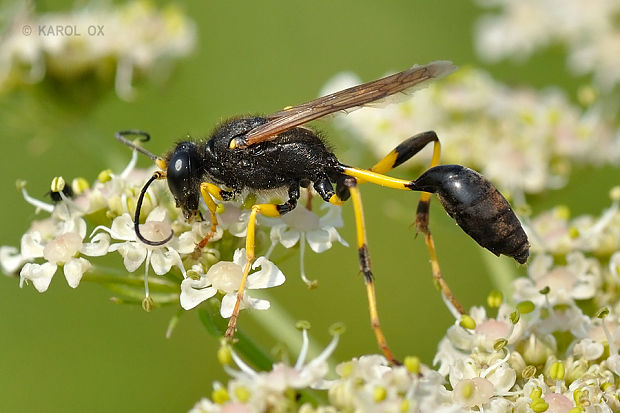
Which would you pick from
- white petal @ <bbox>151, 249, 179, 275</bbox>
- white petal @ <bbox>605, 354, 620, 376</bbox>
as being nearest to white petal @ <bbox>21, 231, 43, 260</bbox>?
white petal @ <bbox>151, 249, 179, 275</bbox>

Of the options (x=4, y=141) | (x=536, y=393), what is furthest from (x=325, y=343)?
(x=536, y=393)

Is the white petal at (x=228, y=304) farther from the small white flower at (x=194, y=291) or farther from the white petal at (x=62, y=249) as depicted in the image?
the white petal at (x=62, y=249)

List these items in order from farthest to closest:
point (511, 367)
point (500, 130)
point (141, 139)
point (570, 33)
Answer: point (570, 33)
point (500, 130)
point (141, 139)
point (511, 367)

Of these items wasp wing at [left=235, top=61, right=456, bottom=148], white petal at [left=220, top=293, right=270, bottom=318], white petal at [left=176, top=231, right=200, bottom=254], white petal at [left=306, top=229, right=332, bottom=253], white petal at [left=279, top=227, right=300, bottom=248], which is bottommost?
white petal at [left=306, top=229, right=332, bottom=253]

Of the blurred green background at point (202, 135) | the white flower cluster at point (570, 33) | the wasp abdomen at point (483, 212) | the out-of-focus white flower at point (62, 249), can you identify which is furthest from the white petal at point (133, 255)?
the white flower cluster at point (570, 33)

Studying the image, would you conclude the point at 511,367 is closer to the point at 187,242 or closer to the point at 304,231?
the point at 304,231

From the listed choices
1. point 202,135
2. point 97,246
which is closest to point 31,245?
point 97,246

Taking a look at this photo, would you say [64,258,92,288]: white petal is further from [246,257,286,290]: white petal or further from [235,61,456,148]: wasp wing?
[235,61,456,148]: wasp wing
